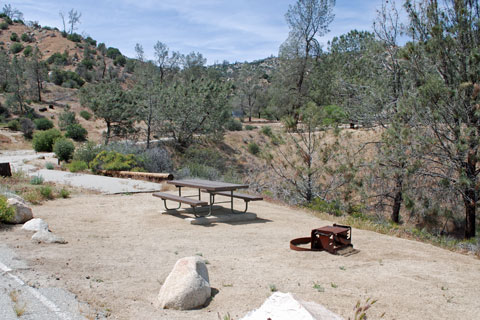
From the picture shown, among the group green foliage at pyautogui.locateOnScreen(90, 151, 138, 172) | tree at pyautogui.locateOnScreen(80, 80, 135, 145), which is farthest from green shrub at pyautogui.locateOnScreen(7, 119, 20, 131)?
green foliage at pyautogui.locateOnScreen(90, 151, 138, 172)

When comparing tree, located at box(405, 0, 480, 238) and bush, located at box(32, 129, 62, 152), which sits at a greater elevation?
tree, located at box(405, 0, 480, 238)

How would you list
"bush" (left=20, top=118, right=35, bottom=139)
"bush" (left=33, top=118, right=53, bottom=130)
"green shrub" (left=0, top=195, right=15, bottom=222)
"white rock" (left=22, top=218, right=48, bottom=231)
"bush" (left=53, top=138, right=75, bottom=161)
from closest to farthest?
"white rock" (left=22, top=218, right=48, bottom=231) < "green shrub" (left=0, top=195, right=15, bottom=222) < "bush" (left=53, top=138, right=75, bottom=161) < "bush" (left=20, top=118, right=35, bottom=139) < "bush" (left=33, top=118, right=53, bottom=130)

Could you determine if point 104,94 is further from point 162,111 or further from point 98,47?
point 98,47

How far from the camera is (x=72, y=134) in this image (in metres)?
30.4

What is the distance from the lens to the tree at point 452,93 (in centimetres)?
1009

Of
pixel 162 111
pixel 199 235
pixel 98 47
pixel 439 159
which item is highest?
pixel 98 47

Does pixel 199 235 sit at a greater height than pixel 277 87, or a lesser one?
lesser

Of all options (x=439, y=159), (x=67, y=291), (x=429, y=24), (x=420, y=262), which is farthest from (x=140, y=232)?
(x=429, y=24)

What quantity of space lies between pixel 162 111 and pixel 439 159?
1967cm

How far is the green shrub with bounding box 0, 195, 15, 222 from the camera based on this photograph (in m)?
6.58

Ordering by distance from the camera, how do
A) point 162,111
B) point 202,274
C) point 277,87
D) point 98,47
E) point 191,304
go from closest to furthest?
point 191,304 → point 202,274 → point 162,111 → point 277,87 → point 98,47

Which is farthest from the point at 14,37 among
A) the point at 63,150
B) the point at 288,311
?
the point at 288,311

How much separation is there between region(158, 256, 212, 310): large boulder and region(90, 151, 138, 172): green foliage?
11947mm

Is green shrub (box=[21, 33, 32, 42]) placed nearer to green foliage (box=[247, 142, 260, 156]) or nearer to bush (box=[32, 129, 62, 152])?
bush (box=[32, 129, 62, 152])
